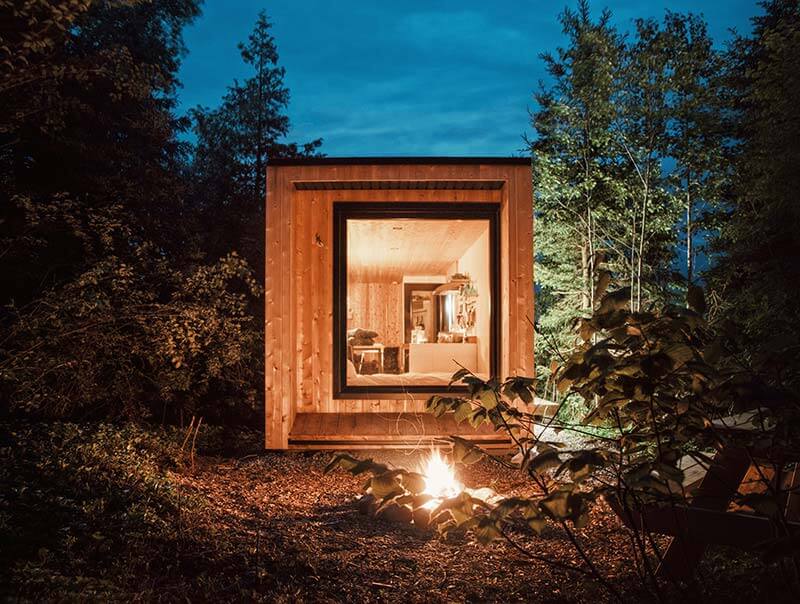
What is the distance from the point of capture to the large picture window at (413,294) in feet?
20.2

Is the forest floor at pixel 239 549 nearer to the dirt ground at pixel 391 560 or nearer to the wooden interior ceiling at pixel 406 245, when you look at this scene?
the dirt ground at pixel 391 560

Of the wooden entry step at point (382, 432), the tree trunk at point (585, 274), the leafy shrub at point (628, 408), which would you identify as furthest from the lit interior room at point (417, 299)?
the leafy shrub at point (628, 408)

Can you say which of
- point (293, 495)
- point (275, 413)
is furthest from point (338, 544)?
point (275, 413)

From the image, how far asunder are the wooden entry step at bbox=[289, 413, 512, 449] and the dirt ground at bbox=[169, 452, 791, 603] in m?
1.03

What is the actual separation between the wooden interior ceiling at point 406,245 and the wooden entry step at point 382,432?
243cm

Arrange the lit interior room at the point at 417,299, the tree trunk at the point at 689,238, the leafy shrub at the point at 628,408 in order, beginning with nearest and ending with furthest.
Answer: the leafy shrub at the point at 628,408, the tree trunk at the point at 689,238, the lit interior room at the point at 417,299

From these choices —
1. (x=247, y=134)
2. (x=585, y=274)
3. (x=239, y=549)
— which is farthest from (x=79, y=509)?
(x=247, y=134)

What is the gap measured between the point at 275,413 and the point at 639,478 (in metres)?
4.55

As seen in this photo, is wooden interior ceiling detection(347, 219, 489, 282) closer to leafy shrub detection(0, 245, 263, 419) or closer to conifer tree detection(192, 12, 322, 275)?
leafy shrub detection(0, 245, 263, 419)

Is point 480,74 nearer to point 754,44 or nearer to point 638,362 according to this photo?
point 754,44

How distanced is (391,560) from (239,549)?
785 millimetres

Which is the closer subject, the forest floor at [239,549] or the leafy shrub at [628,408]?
the leafy shrub at [628,408]

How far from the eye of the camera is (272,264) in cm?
553

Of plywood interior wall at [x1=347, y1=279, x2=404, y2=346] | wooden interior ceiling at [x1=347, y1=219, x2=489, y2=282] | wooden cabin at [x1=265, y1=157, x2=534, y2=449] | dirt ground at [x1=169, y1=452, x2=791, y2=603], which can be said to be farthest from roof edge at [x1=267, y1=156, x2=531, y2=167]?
plywood interior wall at [x1=347, y1=279, x2=404, y2=346]
